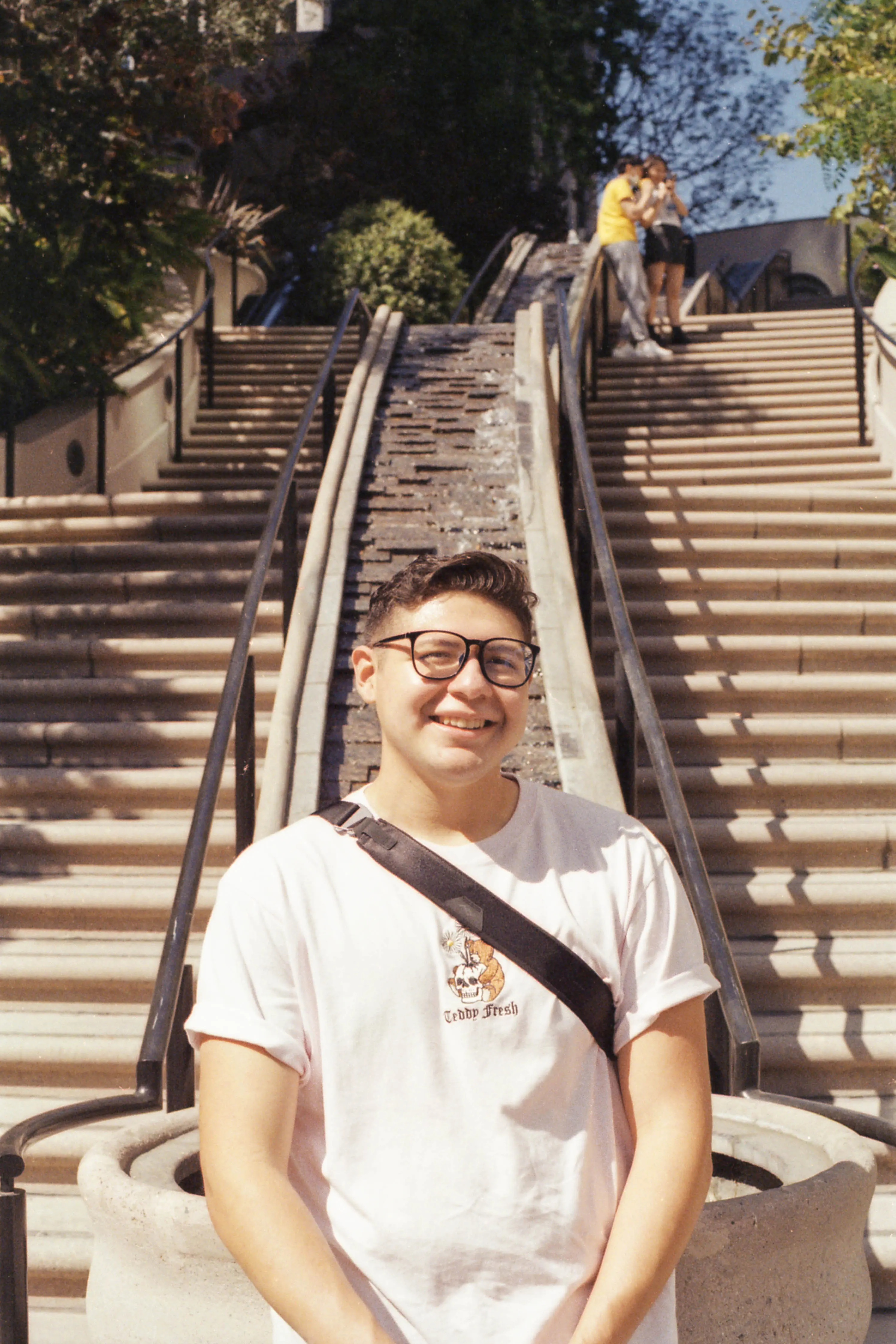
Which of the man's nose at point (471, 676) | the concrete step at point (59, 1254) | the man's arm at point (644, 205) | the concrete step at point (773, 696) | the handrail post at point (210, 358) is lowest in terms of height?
the concrete step at point (59, 1254)

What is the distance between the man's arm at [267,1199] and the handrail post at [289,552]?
14.3 feet

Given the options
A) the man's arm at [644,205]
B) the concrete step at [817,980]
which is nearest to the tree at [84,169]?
the man's arm at [644,205]

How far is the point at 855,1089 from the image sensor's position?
14.0 ft

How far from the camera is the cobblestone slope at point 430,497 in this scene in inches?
201

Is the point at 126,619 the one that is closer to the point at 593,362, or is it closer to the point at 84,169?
the point at 84,169

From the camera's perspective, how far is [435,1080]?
1436 mm

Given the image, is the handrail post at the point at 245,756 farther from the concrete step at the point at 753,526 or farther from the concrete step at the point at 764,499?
the concrete step at the point at 764,499

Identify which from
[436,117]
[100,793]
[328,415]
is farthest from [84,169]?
[436,117]

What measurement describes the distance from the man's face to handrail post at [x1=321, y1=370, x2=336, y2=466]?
5.70 m

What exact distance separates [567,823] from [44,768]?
4460 mm

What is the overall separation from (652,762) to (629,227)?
7.63 metres

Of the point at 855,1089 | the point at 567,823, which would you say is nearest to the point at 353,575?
the point at 855,1089

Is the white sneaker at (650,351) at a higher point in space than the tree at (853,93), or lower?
lower

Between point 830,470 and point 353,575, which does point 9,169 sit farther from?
point 830,470
